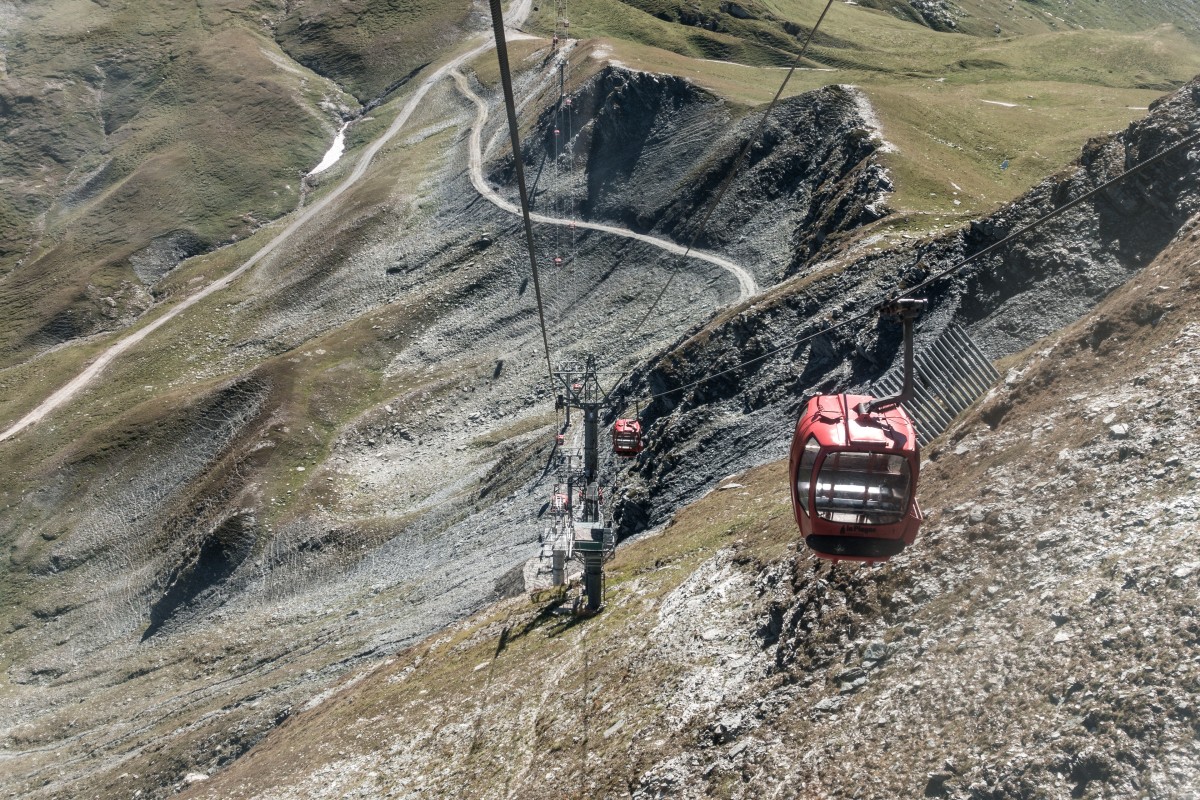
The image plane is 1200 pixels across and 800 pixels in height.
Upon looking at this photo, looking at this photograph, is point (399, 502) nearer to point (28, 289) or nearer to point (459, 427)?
point (459, 427)

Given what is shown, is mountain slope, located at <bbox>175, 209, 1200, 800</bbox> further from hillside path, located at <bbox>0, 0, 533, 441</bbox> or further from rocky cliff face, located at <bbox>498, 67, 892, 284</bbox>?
hillside path, located at <bbox>0, 0, 533, 441</bbox>

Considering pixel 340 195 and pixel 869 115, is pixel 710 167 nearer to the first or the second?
pixel 869 115

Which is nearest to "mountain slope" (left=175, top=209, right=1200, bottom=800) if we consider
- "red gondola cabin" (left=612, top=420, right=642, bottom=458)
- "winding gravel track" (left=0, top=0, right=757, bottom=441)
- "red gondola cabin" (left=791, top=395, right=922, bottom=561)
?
"red gondola cabin" (left=791, top=395, right=922, bottom=561)

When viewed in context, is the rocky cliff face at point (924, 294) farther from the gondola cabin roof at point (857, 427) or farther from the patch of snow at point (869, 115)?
the gondola cabin roof at point (857, 427)

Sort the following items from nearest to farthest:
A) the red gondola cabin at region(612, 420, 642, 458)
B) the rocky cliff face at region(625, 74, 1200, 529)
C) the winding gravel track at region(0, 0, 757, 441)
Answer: the rocky cliff face at region(625, 74, 1200, 529) → the red gondola cabin at region(612, 420, 642, 458) → the winding gravel track at region(0, 0, 757, 441)

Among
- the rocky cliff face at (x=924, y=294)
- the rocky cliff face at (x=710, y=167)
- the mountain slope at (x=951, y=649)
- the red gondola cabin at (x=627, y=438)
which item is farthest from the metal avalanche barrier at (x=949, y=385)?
the rocky cliff face at (x=710, y=167)

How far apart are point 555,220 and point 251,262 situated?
60.6m

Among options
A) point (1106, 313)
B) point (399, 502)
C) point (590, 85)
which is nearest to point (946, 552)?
point (1106, 313)

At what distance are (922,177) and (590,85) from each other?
58.4m

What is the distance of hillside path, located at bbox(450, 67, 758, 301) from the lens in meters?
88.1

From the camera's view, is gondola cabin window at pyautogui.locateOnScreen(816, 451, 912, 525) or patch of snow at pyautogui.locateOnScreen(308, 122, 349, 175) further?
patch of snow at pyautogui.locateOnScreen(308, 122, 349, 175)

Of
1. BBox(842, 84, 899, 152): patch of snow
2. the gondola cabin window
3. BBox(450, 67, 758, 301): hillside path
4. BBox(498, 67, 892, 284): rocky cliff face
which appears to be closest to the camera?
the gondola cabin window

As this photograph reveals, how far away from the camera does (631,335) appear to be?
9231 centimetres

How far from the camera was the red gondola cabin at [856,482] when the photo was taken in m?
21.9
